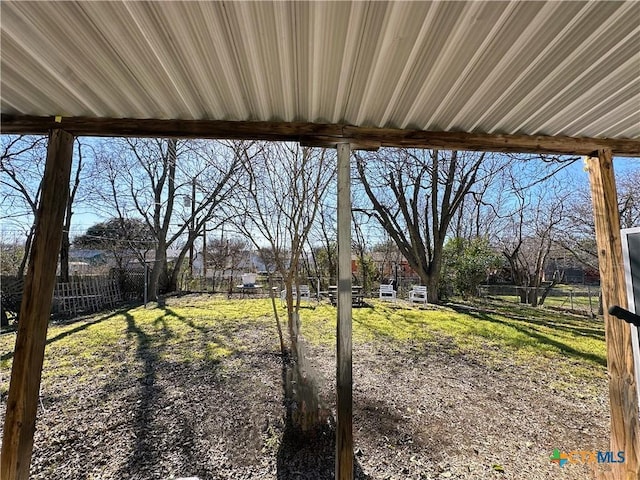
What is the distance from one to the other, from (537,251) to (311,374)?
603cm

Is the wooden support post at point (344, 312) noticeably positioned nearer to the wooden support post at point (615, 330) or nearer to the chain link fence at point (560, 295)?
the wooden support post at point (615, 330)

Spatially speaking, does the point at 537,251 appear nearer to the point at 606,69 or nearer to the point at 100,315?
the point at 606,69

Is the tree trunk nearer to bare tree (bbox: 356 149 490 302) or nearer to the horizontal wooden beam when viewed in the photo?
the horizontal wooden beam

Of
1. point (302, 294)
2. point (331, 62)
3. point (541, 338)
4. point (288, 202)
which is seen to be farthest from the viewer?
point (541, 338)

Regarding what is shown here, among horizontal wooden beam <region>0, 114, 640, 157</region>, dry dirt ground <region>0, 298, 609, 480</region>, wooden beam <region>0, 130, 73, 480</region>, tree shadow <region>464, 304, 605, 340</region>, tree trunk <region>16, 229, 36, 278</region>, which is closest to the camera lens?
wooden beam <region>0, 130, 73, 480</region>

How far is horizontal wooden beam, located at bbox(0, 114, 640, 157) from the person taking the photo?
1.67 meters

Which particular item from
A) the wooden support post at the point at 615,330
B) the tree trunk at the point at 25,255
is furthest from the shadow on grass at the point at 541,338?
the tree trunk at the point at 25,255

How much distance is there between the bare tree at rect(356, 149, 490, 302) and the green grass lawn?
1602 mm

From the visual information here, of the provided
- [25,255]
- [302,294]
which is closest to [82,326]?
[25,255]

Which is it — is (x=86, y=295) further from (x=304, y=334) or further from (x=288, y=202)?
(x=288, y=202)

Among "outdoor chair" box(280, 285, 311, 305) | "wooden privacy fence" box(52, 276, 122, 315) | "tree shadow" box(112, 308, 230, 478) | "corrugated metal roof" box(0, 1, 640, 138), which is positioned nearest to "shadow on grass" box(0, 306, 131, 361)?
"wooden privacy fence" box(52, 276, 122, 315)

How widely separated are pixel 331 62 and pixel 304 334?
349 cm

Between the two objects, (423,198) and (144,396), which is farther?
(423,198)

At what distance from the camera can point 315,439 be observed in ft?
9.25
